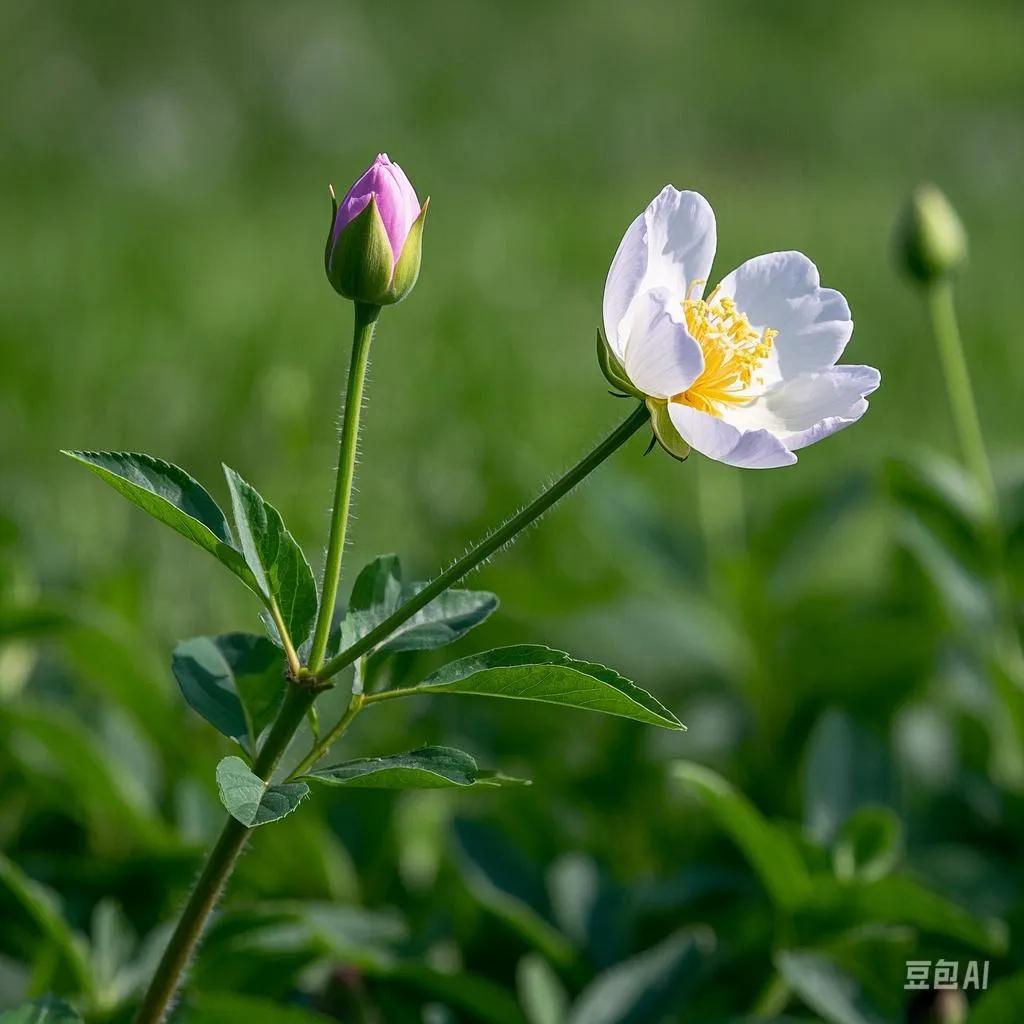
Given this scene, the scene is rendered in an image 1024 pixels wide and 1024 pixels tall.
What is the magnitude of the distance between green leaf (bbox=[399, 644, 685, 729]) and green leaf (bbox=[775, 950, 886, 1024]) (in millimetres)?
456

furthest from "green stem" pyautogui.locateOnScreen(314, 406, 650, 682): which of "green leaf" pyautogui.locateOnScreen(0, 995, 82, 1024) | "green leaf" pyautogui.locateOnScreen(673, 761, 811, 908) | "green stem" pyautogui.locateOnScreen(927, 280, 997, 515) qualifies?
"green stem" pyautogui.locateOnScreen(927, 280, 997, 515)

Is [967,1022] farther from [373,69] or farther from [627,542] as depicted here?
[373,69]

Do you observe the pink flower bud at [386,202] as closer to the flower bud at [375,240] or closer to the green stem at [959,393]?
the flower bud at [375,240]

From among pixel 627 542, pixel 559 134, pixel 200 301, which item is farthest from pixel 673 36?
pixel 627 542

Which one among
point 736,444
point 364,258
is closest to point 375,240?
point 364,258

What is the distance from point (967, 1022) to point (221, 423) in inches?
86.0

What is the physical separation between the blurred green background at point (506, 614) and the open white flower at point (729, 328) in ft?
0.39

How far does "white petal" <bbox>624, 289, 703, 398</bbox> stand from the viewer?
3.29 feet

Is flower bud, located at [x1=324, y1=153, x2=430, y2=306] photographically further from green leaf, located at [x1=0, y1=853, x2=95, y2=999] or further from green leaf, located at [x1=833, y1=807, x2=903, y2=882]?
green leaf, located at [x1=833, y1=807, x2=903, y2=882]

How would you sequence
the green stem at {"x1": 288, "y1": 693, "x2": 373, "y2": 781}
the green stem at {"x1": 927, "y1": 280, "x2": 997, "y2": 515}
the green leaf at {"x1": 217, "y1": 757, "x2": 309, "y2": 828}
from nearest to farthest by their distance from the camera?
the green leaf at {"x1": 217, "y1": 757, "x2": 309, "y2": 828}
the green stem at {"x1": 288, "y1": 693, "x2": 373, "y2": 781}
the green stem at {"x1": 927, "y1": 280, "x2": 997, "y2": 515}

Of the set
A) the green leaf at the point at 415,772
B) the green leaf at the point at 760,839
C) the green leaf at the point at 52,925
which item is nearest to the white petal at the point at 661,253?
the green leaf at the point at 415,772

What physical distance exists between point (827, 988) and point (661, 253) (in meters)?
Result: 0.67

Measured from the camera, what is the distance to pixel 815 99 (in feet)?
24.0

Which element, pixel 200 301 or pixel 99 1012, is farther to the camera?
pixel 200 301
